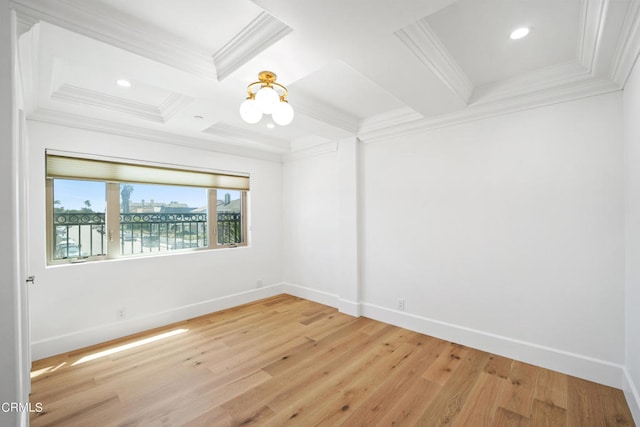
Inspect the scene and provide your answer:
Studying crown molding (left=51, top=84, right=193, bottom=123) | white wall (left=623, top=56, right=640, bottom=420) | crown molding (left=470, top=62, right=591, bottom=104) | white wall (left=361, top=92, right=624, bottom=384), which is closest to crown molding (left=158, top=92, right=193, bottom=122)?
crown molding (left=51, top=84, right=193, bottom=123)

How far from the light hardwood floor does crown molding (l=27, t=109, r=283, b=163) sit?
2392 millimetres

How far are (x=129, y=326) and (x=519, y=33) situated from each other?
4667mm

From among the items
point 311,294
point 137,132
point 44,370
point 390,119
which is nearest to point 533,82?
point 390,119

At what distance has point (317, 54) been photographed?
1841mm

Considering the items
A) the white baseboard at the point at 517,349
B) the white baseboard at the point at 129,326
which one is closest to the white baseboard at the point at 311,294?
the white baseboard at the point at 129,326

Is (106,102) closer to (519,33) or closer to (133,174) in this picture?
(133,174)

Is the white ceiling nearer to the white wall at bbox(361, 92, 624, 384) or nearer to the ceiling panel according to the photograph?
the ceiling panel

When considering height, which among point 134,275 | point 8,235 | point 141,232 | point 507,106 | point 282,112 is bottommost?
point 134,275

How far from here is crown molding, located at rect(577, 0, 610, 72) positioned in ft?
4.89

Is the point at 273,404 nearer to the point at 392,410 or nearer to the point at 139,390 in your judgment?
the point at 392,410

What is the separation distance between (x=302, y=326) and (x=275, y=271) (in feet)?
5.09

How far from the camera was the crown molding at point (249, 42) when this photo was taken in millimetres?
1674

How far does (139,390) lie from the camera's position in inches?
85.4

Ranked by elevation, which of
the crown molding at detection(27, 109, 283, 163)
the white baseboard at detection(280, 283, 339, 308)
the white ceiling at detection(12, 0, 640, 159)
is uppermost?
the white ceiling at detection(12, 0, 640, 159)
